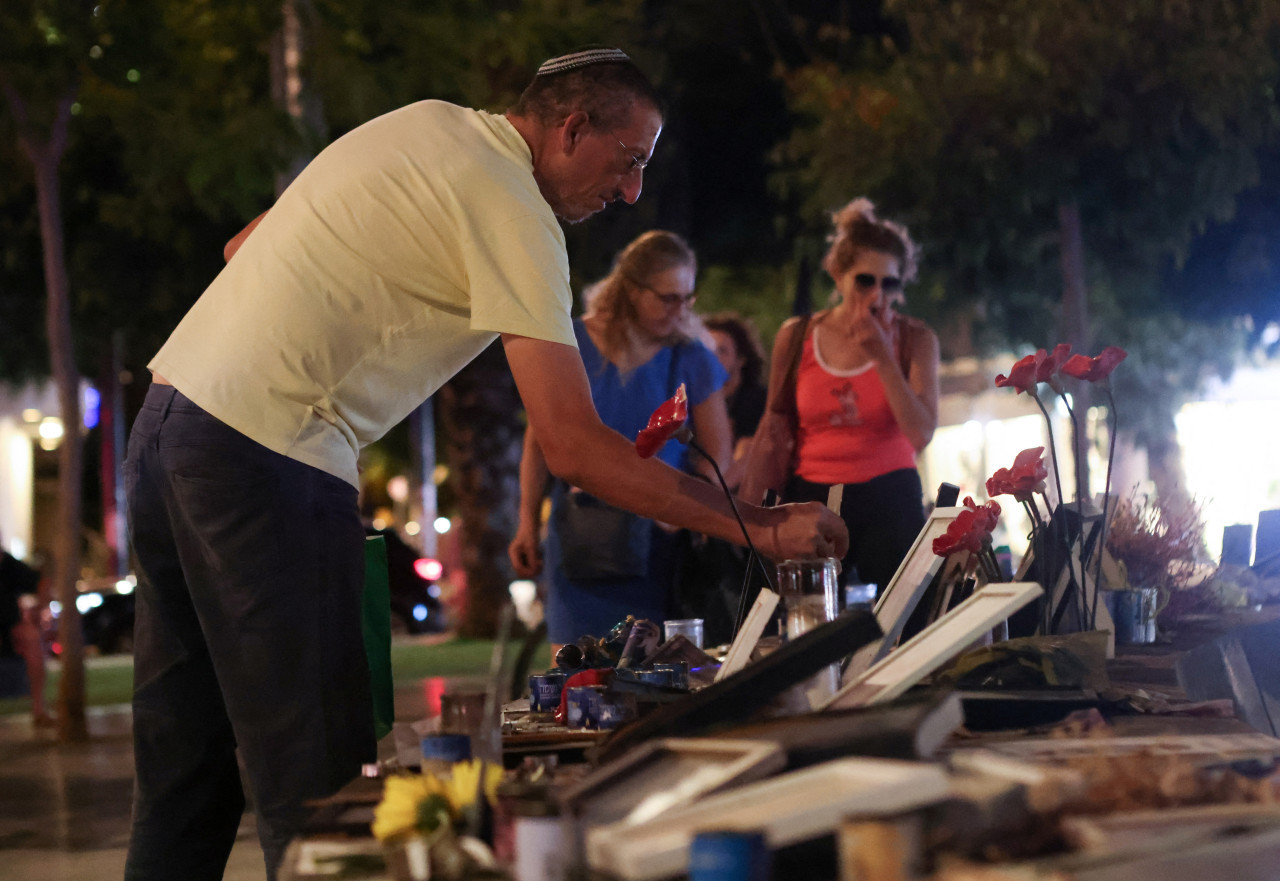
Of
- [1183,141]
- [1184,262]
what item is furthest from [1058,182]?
[1184,262]

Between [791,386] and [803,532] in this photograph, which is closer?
[803,532]

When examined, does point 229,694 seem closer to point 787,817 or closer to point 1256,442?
point 787,817

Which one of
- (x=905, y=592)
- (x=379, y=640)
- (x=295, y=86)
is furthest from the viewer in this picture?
(x=295, y=86)

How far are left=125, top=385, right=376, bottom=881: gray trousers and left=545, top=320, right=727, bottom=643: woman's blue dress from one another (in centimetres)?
218

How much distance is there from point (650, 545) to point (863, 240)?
4.19 feet

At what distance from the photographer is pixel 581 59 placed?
2.50 m

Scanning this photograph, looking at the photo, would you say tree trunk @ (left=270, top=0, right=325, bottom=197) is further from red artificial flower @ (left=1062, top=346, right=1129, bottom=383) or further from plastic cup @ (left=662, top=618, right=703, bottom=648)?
red artificial flower @ (left=1062, top=346, right=1129, bottom=383)

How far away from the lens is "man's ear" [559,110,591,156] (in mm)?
2461

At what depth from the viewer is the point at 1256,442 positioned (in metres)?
18.3

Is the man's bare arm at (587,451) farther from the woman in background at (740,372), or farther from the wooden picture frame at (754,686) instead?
the woman in background at (740,372)

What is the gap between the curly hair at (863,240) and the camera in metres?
5.05

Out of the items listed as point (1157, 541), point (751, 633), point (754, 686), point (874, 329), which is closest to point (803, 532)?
point (751, 633)

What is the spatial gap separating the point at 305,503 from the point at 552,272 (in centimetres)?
53

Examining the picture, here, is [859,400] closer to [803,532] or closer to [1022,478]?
[1022,478]
